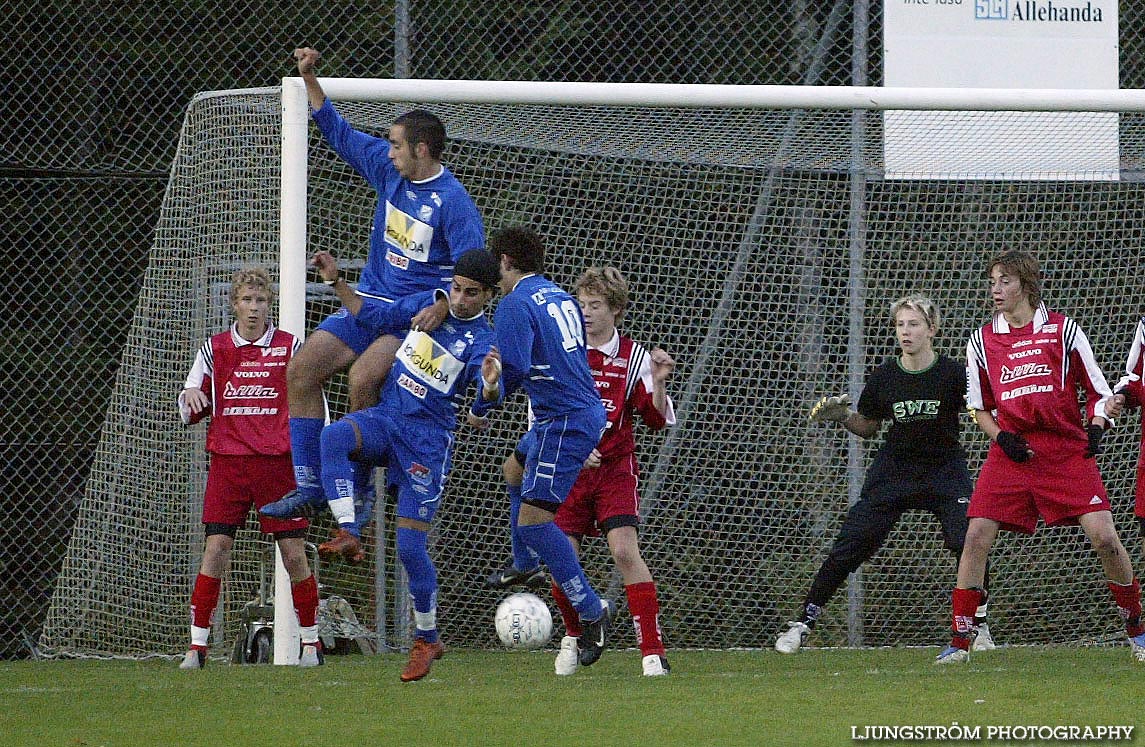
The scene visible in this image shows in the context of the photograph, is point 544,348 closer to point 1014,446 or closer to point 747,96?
point 1014,446

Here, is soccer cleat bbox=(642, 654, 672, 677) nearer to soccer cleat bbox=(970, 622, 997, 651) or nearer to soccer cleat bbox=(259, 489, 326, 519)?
soccer cleat bbox=(259, 489, 326, 519)

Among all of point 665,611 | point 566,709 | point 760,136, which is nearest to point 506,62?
point 760,136

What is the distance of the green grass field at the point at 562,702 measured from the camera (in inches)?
177

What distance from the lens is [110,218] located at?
9188 mm

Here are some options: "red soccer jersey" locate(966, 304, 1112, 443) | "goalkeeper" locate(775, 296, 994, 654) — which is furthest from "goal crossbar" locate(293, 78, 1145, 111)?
"red soccer jersey" locate(966, 304, 1112, 443)

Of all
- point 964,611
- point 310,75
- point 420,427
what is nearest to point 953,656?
point 964,611

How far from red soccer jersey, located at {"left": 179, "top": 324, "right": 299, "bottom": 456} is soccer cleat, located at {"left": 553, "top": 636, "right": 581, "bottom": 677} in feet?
6.02

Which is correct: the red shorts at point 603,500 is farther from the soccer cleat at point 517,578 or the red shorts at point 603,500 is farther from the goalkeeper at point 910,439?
the goalkeeper at point 910,439

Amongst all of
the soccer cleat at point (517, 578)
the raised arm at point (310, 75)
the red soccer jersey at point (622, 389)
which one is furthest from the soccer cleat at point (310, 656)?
the raised arm at point (310, 75)

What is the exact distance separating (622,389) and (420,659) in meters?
1.65

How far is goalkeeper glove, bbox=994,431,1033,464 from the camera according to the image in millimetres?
6422

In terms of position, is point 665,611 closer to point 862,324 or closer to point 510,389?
point 862,324

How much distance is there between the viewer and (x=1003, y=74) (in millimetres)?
8844

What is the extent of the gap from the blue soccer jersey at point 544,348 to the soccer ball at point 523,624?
94cm
